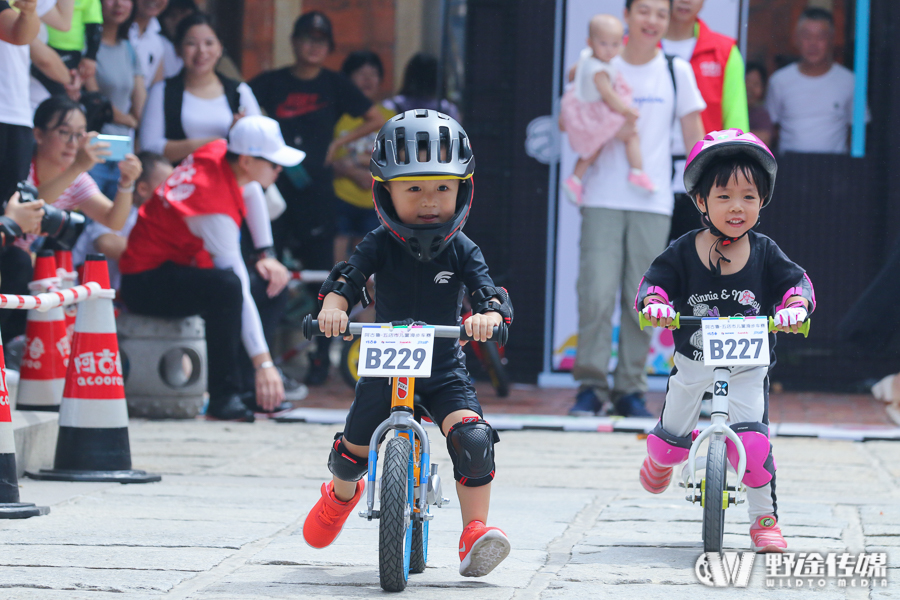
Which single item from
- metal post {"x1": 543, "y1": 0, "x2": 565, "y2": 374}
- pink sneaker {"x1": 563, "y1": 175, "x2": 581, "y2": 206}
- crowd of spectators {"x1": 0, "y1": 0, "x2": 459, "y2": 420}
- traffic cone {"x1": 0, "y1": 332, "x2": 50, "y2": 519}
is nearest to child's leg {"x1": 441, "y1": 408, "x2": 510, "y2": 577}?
traffic cone {"x1": 0, "y1": 332, "x2": 50, "y2": 519}

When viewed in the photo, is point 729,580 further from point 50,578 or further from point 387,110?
point 387,110

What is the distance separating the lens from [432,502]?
3611mm

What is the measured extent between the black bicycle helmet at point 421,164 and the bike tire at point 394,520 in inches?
23.8

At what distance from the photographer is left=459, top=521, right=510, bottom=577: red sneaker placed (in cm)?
342

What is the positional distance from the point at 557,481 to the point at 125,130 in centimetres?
363

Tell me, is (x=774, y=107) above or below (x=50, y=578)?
above

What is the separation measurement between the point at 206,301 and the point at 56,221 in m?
1.20

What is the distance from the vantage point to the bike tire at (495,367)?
8014 mm

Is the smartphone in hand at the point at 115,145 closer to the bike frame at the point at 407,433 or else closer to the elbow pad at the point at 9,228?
the elbow pad at the point at 9,228

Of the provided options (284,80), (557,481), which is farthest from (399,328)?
(284,80)

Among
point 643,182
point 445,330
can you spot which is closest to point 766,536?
point 445,330

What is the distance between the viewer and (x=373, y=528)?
441 cm

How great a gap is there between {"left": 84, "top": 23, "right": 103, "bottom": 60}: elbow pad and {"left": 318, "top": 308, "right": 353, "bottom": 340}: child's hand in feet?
14.0

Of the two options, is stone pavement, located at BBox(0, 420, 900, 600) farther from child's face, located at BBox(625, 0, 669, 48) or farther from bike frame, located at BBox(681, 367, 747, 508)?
child's face, located at BBox(625, 0, 669, 48)
